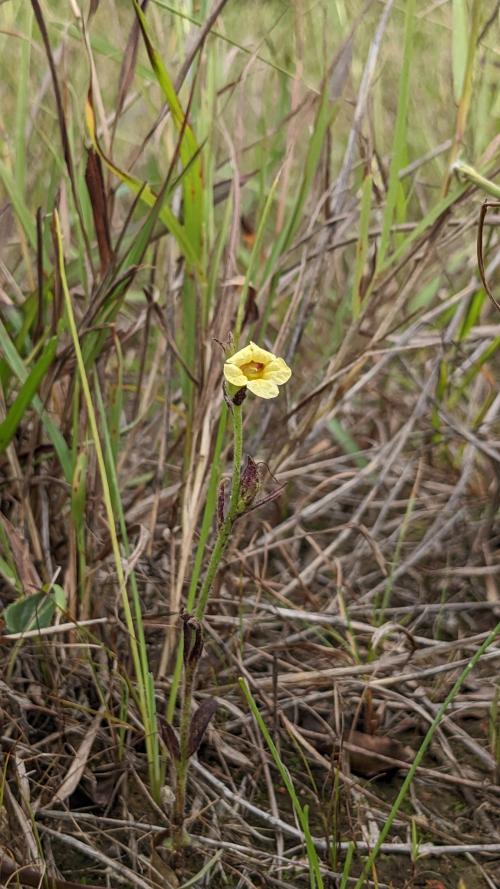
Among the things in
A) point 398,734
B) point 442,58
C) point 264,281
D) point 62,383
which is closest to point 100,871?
point 398,734

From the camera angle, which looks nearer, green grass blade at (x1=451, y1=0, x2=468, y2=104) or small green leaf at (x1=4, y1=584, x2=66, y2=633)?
small green leaf at (x1=4, y1=584, x2=66, y2=633)

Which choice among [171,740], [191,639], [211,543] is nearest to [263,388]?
[191,639]

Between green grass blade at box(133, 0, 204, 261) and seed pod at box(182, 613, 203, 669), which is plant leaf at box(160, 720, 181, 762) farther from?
green grass blade at box(133, 0, 204, 261)

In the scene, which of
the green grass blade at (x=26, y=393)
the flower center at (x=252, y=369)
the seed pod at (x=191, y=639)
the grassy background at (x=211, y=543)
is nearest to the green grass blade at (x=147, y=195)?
the grassy background at (x=211, y=543)

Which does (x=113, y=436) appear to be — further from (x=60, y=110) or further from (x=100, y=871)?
(x=100, y=871)

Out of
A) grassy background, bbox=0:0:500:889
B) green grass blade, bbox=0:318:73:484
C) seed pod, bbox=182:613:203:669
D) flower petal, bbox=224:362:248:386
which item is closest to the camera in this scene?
flower petal, bbox=224:362:248:386

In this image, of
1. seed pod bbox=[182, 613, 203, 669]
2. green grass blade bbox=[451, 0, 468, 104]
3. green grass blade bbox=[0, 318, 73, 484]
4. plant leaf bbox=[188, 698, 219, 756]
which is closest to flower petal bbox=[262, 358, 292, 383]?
seed pod bbox=[182, 613, 203, 669]

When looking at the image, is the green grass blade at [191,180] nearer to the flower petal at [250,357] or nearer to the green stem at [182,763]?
the flower petal at [250,357]
